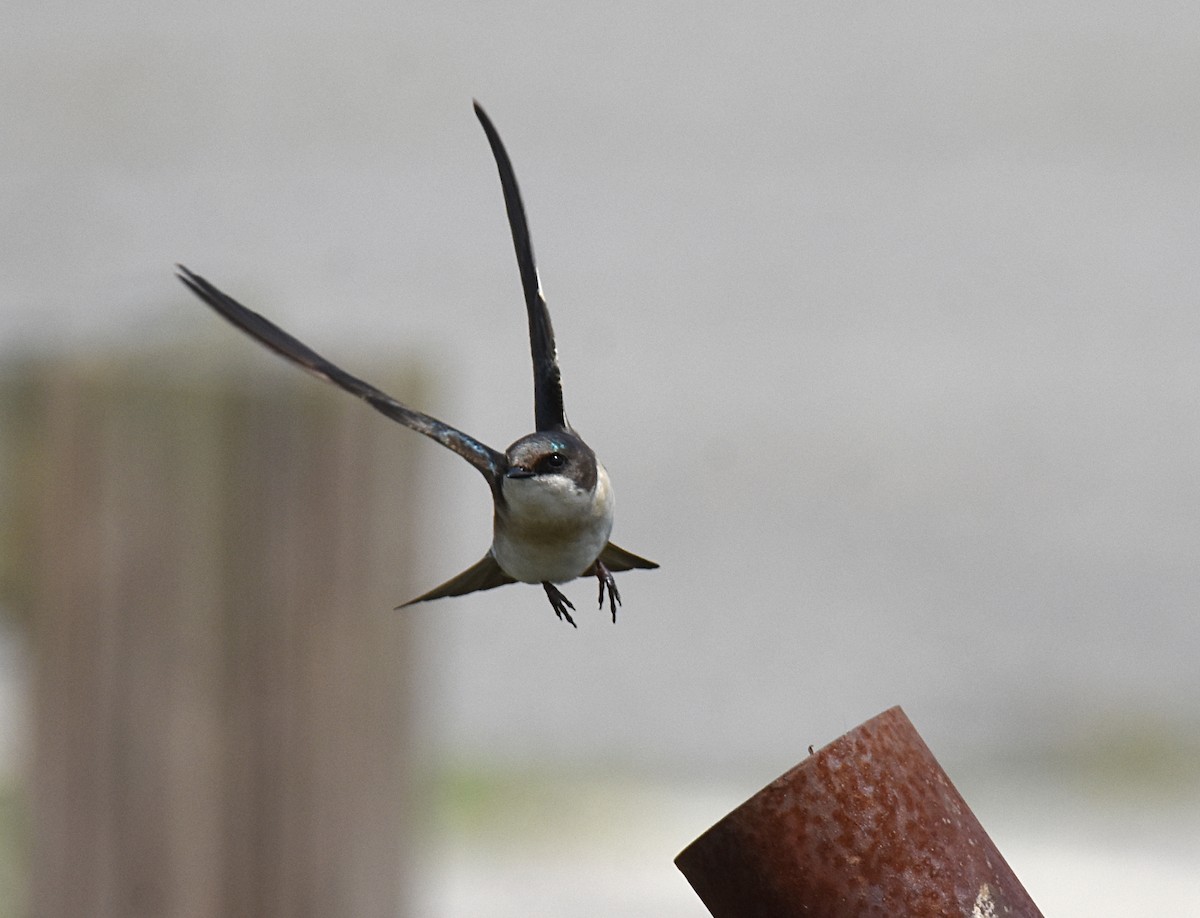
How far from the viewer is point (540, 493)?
2.43 m

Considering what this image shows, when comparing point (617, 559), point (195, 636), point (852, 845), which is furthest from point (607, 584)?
point (195, 636)

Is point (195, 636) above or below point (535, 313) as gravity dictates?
below

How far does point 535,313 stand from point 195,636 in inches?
82.4

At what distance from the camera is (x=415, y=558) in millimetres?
4535

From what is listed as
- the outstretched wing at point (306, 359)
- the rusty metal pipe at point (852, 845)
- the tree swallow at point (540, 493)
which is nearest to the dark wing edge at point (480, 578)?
the tree swallow at point (540, 493)

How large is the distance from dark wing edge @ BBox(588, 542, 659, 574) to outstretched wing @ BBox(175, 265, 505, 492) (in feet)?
1.64

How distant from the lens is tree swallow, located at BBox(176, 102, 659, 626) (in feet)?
7.93

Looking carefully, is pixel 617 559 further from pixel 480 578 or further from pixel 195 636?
pixel 195 636

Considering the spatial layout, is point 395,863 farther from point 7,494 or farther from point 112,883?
point 7,494

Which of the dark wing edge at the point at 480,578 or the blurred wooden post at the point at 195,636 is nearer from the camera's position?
the dark wing edge at the point at 480,578

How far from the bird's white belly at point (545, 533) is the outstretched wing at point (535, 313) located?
147 millimetres

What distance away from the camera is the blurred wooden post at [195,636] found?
422cm

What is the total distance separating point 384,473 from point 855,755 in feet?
9.33

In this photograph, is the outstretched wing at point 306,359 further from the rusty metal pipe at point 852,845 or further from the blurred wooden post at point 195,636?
the blurred wooden post at point 195,636
